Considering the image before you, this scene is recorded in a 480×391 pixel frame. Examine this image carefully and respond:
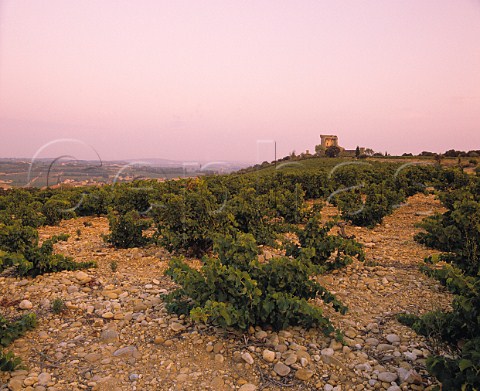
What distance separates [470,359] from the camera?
229cm

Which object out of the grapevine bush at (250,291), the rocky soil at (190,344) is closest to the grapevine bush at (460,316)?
the rocky soil at (190,344)

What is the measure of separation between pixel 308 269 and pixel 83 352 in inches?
87.2

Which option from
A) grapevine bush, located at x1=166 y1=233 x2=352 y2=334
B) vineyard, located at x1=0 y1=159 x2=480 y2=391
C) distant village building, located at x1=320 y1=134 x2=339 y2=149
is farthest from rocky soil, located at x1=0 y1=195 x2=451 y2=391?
distant village building, located at x1=320 y1=134 x2=339 y2=149

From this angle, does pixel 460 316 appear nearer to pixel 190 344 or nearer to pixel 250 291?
pixel 250 291

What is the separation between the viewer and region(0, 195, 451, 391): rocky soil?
2799mm

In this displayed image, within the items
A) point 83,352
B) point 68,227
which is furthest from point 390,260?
point 68,227

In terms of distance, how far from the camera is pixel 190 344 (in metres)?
3.31

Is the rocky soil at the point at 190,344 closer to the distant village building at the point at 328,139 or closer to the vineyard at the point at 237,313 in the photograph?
the vineyard at the point at 237,313

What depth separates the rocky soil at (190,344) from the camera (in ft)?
9.18

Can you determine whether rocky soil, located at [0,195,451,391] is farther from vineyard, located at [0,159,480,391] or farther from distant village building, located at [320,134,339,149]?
distant village building, located at [320,134,339,149]

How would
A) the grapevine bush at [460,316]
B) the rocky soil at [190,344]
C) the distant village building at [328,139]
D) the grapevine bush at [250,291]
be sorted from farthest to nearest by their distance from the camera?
the distant village building at [328,139] < the grapevine bush at [250,291] < the rocky soil at [190,344] < the grapevine bush at [460,316]

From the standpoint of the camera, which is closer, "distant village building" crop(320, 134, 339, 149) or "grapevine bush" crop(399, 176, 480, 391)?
"grapevine bush" crop(399, 176, 480, 391)

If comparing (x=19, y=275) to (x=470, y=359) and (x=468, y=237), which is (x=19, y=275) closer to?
(x=470, y=359)

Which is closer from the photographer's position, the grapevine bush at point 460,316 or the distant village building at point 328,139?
the grapevine bush at point 460,316
